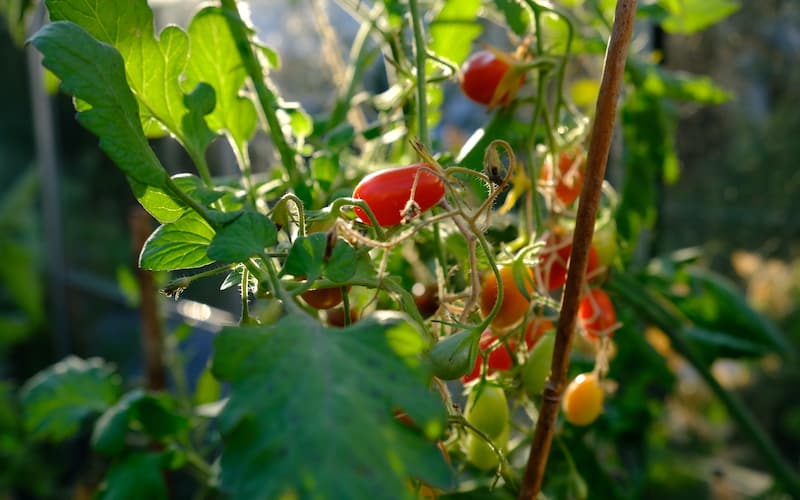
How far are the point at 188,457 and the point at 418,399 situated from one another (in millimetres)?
449

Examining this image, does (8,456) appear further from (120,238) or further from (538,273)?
(538,273)

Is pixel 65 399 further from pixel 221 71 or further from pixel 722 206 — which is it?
pixel 722 206

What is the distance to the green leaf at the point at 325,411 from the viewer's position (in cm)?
18

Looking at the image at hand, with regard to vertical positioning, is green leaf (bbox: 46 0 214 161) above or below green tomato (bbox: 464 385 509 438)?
above

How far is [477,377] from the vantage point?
0.35 metres

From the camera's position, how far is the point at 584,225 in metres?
0.29

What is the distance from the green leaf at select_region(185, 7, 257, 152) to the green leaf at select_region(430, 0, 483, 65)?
0.16 m

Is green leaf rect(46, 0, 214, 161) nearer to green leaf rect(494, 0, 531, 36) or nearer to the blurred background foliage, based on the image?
green leaf rect(494, 0, 531, 36)

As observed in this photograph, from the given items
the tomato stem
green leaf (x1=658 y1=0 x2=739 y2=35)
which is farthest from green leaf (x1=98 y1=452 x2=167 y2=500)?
green leaf (x1=658 y1=0 x2=739 y2=35)

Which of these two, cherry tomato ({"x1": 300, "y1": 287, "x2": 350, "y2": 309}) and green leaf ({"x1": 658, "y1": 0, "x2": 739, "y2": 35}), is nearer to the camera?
cherry tomato ({"x1": 300, "y1": 287, "x2": 350, "y2": 309})

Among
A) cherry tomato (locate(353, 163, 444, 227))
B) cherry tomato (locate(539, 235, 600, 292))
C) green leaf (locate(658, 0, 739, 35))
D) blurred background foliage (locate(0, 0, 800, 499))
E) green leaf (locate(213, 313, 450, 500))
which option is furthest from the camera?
blurred background foliage (locate(0, 0, 800, 499))

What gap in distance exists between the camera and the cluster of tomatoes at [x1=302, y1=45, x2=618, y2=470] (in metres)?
0.29

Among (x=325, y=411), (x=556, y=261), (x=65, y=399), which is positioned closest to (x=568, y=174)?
(x=556, y=261)

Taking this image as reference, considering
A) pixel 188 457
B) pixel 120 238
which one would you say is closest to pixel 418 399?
pixel 188 457
